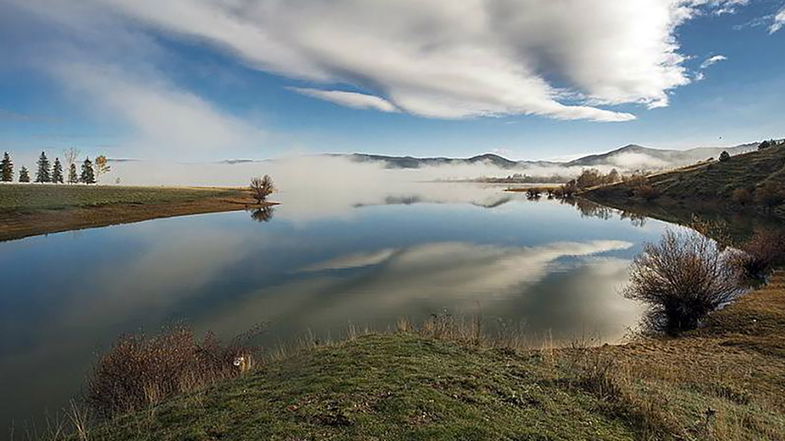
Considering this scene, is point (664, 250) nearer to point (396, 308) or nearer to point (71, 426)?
point (396, 308)

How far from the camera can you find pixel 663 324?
67.9 ft

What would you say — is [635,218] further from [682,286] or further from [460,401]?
[460,401]

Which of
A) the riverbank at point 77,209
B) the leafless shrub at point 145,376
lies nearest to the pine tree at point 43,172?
the riverbank at point 77,209

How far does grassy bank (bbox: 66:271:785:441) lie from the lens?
6695 mm

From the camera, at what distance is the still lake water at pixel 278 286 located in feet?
61.4

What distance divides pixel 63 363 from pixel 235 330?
637 centimetres

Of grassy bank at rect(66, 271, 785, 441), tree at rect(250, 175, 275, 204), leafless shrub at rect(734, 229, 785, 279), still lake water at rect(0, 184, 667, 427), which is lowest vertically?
still lake water at rect(0, 184, 667, 427)

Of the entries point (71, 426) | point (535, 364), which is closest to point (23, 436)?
point (71, 426)

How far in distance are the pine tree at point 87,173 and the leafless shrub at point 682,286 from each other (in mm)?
159036

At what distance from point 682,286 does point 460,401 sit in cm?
1831

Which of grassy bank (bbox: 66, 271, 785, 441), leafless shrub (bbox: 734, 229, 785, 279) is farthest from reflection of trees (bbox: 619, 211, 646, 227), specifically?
grassy bank (bbox: 66, 271, 785, 441)

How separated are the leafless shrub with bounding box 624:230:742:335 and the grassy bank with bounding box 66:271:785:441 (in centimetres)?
791

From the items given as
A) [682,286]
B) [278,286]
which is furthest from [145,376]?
[682,286]

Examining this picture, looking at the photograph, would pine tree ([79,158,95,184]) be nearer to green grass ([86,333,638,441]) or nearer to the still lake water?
the still lake water
